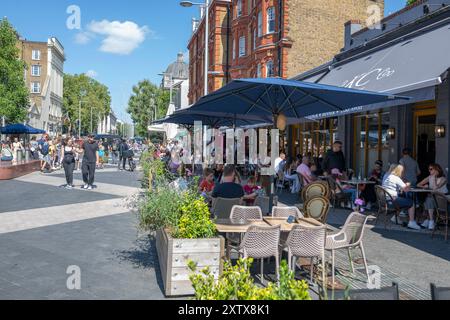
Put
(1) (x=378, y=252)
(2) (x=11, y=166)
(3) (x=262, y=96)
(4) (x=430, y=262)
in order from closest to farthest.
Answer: (4) (x=430, y=262), (1) (x=378, y=252), (3) (x=262, y=96), (2) (x=11, y=166)

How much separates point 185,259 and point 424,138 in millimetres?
9227

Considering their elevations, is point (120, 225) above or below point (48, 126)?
below

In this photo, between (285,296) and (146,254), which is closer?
(285,296)

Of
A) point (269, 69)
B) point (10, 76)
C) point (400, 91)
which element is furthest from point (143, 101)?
point (400, 91)

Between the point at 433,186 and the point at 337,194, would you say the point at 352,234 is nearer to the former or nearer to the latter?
the point at 433,186

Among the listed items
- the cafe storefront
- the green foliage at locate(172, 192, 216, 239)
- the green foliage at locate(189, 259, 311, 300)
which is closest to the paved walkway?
the green foliage at locate(172, 192, 216, 239)

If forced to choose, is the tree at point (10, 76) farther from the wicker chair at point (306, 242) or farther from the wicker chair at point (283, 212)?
the wicker chair at point (306, 242)

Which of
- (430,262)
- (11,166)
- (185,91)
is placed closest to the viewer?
(430,262)

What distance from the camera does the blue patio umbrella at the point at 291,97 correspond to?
661 cm

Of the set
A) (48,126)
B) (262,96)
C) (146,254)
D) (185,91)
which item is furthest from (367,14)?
(48,126)

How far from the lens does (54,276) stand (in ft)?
18.9
